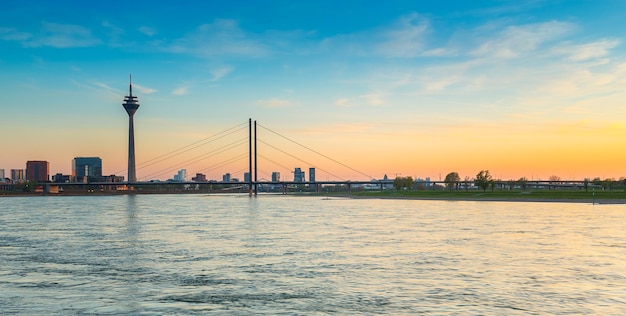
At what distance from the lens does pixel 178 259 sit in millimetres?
28984

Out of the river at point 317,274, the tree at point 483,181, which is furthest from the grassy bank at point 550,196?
the river at point 317,274

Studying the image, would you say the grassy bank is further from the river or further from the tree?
the river

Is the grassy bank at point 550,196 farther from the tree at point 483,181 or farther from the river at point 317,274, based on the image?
the river at point 317,274

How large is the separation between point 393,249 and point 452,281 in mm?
10304

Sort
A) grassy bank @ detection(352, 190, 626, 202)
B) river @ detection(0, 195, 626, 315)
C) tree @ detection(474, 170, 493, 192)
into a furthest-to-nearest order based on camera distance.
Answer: tree @ detection(474, 170, 493, 192) < grassy bank @ detection(352, 190, 626, 202) < river @ detection(0, 195, 626, 315)

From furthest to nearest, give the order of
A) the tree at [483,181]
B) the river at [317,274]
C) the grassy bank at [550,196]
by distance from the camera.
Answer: the tree at [483,181] < the grassy bank at [550,196] < the river at [317,274]

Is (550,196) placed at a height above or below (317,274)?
above

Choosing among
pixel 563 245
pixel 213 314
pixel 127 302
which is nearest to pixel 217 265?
pixel 127 302

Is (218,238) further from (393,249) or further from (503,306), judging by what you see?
(503,306)

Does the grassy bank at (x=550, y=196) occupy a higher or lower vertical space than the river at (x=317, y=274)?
higher

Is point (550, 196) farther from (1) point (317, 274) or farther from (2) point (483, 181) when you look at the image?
(1) point (317, 274)

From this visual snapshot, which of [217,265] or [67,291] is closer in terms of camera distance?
[67,291]

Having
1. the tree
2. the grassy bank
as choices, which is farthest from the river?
the tree

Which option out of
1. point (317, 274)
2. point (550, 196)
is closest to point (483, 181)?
point (550, 196)
